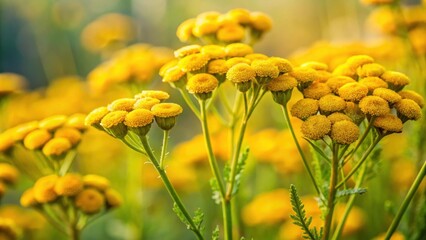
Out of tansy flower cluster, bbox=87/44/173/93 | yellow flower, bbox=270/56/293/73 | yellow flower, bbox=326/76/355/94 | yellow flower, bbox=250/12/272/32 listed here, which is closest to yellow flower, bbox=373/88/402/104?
yellow flower, bbox=326/76/355/94

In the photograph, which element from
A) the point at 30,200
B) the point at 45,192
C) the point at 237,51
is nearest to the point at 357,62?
the point at 237,51

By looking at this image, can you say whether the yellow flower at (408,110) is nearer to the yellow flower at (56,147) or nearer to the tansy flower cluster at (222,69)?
the tansy flower cluster at (222,69)

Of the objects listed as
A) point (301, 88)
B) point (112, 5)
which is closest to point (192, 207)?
point (301, 88)

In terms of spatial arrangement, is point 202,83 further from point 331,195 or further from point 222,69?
point 331,195

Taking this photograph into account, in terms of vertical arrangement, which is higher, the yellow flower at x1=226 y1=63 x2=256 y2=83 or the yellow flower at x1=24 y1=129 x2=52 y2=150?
the yellow flower at x1=226 y1=63 x2=256 y2=83

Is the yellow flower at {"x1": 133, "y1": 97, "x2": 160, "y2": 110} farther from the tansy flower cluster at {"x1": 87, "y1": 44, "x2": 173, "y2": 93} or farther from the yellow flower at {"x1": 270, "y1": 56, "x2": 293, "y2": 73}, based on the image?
the tansy flower cluster at {"x1": 87, "y1": 44, "x2": 173, "y2": 93}

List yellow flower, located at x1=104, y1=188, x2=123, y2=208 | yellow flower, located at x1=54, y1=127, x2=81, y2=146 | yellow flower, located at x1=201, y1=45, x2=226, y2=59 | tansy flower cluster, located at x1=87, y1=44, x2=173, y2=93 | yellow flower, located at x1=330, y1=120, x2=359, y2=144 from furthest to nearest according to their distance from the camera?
tansy flower cluster, located at x1=87, y1=44, x2=173, y2=93 → yellow flower, located at x1=104, y1=188, x2=123, y2=208 → yellow flower, located at x1=54, y1=127, x2=81, y2=146 → yellow flower, located at x1=201, y1=45, x2=226, y2=59 → yellow flower, located at x1=330, y1=120, x2=359, y2=144

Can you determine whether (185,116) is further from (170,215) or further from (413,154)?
(413,154)

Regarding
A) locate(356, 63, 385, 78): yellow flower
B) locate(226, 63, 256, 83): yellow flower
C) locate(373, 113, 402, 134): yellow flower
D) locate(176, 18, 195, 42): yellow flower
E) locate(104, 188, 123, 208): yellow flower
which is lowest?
locate(104, 188, 123, 208): yellow flower
